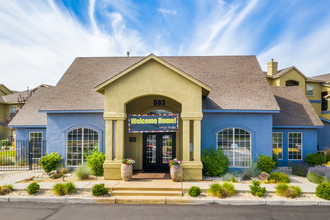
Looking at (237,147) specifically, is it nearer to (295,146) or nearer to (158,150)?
(158,150)

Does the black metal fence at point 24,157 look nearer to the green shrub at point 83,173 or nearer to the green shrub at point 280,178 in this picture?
the green shrub at point 83,173

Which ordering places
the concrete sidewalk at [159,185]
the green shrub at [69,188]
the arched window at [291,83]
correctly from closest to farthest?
1. the green shrub at [69,188]
2. the concrete sidewalk at [159,185]
3. the arched window at [291,83]

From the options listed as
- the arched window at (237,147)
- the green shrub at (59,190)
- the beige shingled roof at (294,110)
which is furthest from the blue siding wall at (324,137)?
the green shrub at (59,190)

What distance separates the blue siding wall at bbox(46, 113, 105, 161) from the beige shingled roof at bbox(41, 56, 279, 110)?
1.90ft

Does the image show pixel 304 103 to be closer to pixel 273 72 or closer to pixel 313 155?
pixel 313 155

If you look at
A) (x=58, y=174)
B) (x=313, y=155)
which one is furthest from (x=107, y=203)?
(x=313, y=155)

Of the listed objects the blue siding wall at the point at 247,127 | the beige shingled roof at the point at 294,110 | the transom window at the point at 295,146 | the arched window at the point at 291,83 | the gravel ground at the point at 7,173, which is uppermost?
the arched window at the point at 291,83

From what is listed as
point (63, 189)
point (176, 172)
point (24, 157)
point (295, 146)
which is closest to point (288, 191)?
point (176, 172)

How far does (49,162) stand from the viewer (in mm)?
13023

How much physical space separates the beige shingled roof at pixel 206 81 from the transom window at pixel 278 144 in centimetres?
319

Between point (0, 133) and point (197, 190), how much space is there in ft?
115

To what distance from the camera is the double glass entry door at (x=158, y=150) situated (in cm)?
1366

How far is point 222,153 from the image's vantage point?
41.1 feet

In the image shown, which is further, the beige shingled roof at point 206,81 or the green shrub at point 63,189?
the beige shingled roof at point 206,81
